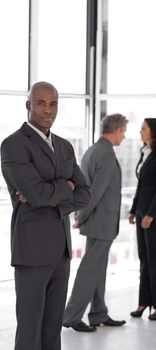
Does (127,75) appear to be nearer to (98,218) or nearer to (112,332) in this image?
(98,218)

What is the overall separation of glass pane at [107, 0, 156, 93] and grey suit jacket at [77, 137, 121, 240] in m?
2.54

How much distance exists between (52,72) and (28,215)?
401 centimetres

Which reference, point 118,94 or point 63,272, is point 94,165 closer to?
point 63,272

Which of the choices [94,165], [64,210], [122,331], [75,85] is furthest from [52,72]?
[64,210]

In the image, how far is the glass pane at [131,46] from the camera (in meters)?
6.96

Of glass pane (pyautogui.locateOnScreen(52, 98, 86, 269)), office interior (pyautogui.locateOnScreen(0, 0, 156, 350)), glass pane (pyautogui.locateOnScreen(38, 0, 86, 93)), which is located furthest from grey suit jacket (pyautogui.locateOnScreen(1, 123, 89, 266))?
glass pane (pyautogui.locateOnScreen(52, 98, 86, 269))

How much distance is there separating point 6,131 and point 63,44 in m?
1.17

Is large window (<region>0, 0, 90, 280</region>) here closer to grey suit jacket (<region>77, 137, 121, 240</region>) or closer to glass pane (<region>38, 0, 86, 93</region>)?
glass pane (<region>38, 0, 86, 93</region>)

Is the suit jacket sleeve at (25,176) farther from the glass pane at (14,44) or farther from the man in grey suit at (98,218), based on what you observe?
the glass pane at (14,44)

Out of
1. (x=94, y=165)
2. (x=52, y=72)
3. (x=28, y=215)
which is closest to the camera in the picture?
(x=28, y=215)

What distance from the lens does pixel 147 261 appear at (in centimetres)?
513

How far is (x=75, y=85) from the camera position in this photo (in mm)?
7234

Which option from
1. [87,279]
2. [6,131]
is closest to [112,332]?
[87,279]

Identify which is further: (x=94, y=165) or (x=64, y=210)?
(x=94, y=165)
